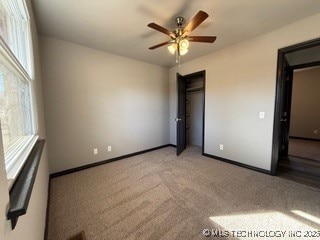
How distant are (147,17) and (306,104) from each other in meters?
6.18

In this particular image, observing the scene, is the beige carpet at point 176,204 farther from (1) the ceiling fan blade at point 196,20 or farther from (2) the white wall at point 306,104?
(2) the white wall at point 306,104

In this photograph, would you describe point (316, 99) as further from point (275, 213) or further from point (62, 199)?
point (62, 199)

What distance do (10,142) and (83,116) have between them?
2.14 meters

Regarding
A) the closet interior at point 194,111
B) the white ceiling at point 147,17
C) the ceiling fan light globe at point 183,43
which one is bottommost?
the closet interior at point 194,111

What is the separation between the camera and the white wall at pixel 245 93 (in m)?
2.57

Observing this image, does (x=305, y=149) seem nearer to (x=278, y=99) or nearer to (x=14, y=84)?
(x=278, y=99)

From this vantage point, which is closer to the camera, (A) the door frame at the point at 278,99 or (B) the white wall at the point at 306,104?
(A) the door frame at the point at 278,99

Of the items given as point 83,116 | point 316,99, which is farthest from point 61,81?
point 316,99

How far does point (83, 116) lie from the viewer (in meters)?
3.03

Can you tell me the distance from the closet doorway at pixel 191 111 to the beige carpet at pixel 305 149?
92.6 inches

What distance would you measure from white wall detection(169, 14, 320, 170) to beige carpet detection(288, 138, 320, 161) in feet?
6.03

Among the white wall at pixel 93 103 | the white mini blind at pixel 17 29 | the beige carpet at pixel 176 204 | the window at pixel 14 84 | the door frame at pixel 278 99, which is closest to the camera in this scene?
the window at pixel 14 84

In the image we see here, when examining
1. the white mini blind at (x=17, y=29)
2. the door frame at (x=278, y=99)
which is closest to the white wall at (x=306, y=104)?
the door frame at (x=278, y=99)

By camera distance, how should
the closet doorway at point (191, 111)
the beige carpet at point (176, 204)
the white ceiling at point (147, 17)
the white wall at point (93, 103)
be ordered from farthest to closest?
the closet doorway at point (191, 111), the white wall at point (93, 103), the white ceiling at point (147, 17), the beige carpet at point (176, 204)
